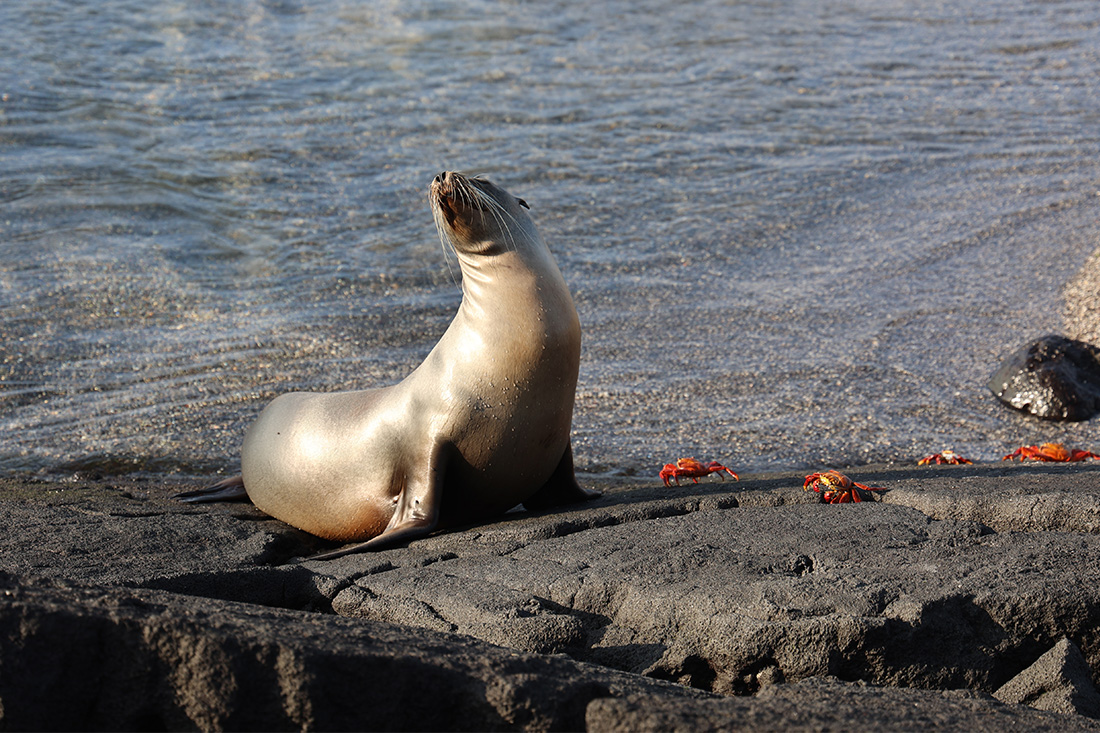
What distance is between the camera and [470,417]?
4.13 metres

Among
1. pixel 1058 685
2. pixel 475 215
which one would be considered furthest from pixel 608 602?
pixel 475 215

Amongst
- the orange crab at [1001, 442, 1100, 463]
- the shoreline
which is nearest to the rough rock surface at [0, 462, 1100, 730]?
the orange crab at [1001, 442, 1100, 463]

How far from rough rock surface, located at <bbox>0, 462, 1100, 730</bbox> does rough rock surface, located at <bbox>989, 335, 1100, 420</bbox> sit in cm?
181

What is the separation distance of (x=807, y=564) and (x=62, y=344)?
6239 mm

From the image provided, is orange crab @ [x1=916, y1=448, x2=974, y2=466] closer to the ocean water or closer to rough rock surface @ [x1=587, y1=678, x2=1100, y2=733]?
the ocean water

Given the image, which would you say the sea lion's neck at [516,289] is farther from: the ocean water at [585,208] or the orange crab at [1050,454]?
the orange crab at [1050,454]

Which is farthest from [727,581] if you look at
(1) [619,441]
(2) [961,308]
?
(2) [961,308]

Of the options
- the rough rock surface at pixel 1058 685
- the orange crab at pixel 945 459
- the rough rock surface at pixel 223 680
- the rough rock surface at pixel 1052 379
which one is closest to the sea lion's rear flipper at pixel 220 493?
the rough rock surface at pixel 223 680

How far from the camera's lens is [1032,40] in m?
16.2

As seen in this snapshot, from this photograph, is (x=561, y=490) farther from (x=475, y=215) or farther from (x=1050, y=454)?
(x=1050, y=454)

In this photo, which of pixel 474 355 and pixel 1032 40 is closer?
pixel 474 355

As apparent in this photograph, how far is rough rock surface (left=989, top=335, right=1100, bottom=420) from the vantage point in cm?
622

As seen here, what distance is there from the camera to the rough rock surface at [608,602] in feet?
6.27

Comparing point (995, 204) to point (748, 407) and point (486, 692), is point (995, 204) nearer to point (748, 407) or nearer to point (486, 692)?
point (748, 407)
